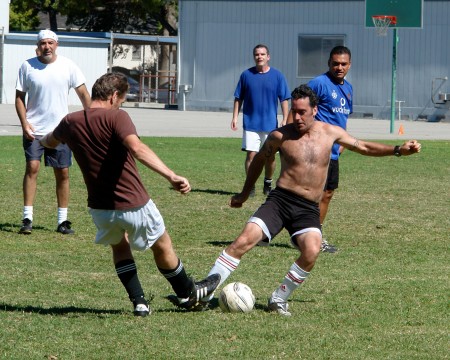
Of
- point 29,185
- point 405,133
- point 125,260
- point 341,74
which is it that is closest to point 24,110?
point 29,185

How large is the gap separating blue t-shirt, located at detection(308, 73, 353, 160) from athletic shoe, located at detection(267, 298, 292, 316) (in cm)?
326

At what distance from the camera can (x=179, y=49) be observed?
150 feet

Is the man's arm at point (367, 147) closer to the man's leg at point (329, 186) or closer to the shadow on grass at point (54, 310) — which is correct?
the shadow on grass at point (54, 310)

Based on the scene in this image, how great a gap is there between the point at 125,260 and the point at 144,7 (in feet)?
171

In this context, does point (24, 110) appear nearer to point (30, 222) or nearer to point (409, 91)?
point (30, 222)

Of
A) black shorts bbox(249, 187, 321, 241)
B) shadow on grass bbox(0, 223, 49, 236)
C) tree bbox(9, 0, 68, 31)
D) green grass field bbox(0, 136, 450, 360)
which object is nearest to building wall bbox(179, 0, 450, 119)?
tree bbox(9, 0, 68, 31)

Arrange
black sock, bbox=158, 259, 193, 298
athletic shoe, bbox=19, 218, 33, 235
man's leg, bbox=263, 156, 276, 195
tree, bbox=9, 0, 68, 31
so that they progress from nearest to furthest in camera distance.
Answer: black sock, bbox=158, 259, 193, 298, athletic shoe, bbox=19, 218, 33, 235, man's leg, bbox=263, 156, 276, 195, tree, bbox=9, 0, 68, 31

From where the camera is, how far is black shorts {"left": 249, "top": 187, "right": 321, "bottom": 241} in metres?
7.56

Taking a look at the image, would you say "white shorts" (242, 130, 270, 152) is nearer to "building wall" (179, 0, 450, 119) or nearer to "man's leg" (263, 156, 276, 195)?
"man's leg" (263, 156, 276, 195)

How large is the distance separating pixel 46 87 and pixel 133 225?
4.42 meters

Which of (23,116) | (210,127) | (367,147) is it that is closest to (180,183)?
(367,147)

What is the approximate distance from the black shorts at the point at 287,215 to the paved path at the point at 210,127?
19.2m

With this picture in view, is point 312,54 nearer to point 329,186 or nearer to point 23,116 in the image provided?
point 23,116

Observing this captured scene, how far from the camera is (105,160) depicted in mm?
6934
